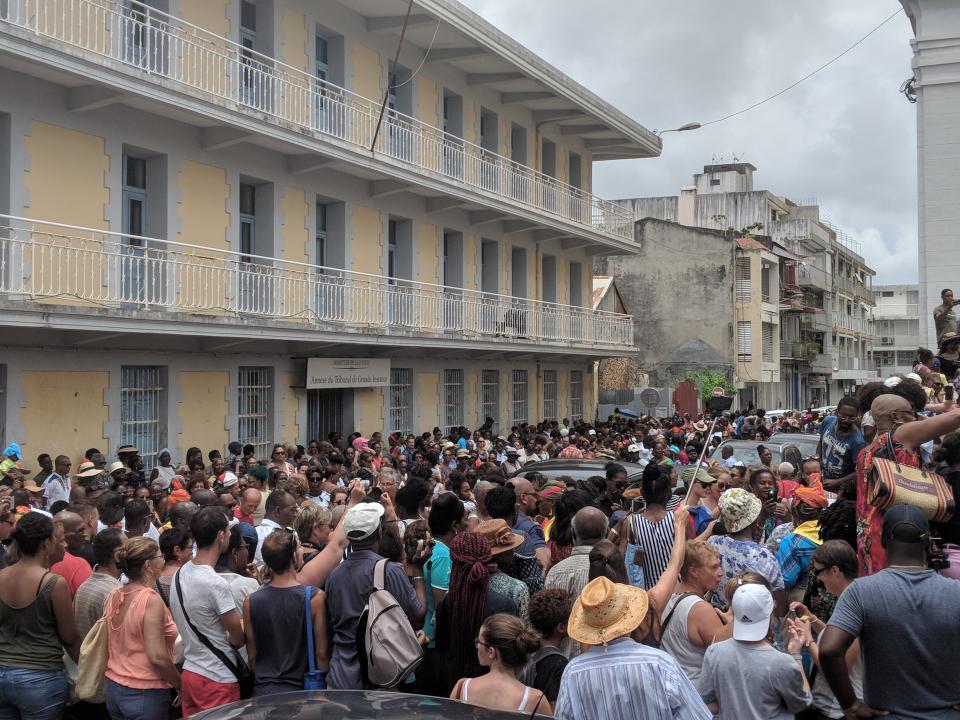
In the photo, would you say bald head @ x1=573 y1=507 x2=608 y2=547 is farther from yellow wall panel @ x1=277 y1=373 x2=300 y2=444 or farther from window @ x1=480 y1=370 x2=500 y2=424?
window @ x1=480 y1=370 x2=500 y2=424

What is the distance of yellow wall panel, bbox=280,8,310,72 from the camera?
17.8 metres

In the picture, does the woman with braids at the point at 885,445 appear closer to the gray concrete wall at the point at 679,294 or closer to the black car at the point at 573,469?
the black car at the point at 573,469

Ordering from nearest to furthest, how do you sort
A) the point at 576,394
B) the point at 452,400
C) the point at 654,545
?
the point at 654,545
the point at 452,400
the point at 576,394

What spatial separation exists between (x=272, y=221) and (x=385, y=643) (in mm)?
13567

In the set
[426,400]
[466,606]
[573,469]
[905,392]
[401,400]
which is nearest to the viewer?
[466,606]

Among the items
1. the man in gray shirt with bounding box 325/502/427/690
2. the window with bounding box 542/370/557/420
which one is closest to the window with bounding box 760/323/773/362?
the window with bounding box 542/370/557/420

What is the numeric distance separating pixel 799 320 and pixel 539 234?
98.8ft

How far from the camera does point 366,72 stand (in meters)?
20.1

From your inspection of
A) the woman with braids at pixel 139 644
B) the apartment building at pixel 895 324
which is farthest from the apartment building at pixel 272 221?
the apartment building at pixel 895 324

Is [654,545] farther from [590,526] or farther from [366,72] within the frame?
[366,72]

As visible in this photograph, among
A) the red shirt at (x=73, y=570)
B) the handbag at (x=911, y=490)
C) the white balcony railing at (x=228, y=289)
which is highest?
the white balcony railing at (x=228, y=289)

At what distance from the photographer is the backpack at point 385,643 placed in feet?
16.5

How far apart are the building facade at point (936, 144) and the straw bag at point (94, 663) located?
1639cm

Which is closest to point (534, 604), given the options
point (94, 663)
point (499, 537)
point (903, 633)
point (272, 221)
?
point (499, 537)
